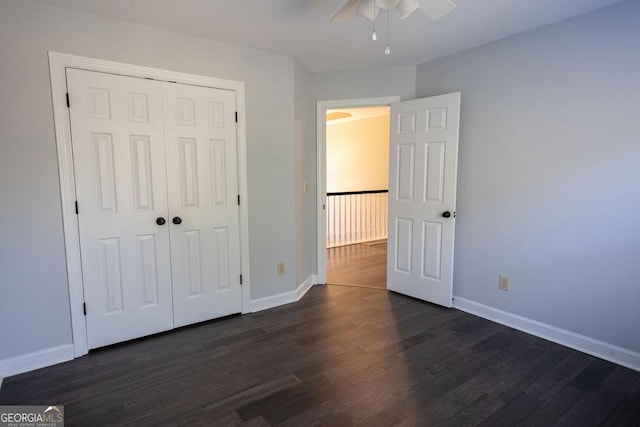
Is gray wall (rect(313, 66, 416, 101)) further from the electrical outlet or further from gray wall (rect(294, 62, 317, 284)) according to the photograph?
the electrical outlet

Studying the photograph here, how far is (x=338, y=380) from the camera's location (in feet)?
6.93

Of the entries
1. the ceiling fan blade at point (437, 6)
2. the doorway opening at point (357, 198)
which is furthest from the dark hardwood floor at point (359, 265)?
the ceiling fan blade at point (437, 6)

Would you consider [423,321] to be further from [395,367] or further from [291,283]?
[291,283]

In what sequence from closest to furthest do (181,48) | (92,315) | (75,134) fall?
(75,134)
(92,315)
(181,48)

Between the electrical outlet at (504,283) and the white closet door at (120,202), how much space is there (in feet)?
9.20

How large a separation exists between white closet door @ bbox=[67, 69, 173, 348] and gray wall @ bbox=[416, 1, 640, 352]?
2.64 m

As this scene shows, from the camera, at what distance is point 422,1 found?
166 cm

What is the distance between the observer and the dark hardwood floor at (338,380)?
181 centimetres

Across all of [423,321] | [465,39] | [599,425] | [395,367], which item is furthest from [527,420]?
[465,39]

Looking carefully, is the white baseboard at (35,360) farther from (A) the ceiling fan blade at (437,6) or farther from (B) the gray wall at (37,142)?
(A) the ceiling fan blade at (437,6)

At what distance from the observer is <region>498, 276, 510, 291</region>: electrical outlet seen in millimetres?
2885

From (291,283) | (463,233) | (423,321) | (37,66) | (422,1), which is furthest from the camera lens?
(291,283)

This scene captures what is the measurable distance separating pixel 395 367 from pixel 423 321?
82cm

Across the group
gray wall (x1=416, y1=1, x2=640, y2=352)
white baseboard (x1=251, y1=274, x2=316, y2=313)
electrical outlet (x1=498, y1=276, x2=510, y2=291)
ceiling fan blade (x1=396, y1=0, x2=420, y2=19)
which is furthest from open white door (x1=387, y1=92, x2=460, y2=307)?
ceiling fan blade (x1=396, y1=0, x2=420, y2=19)
